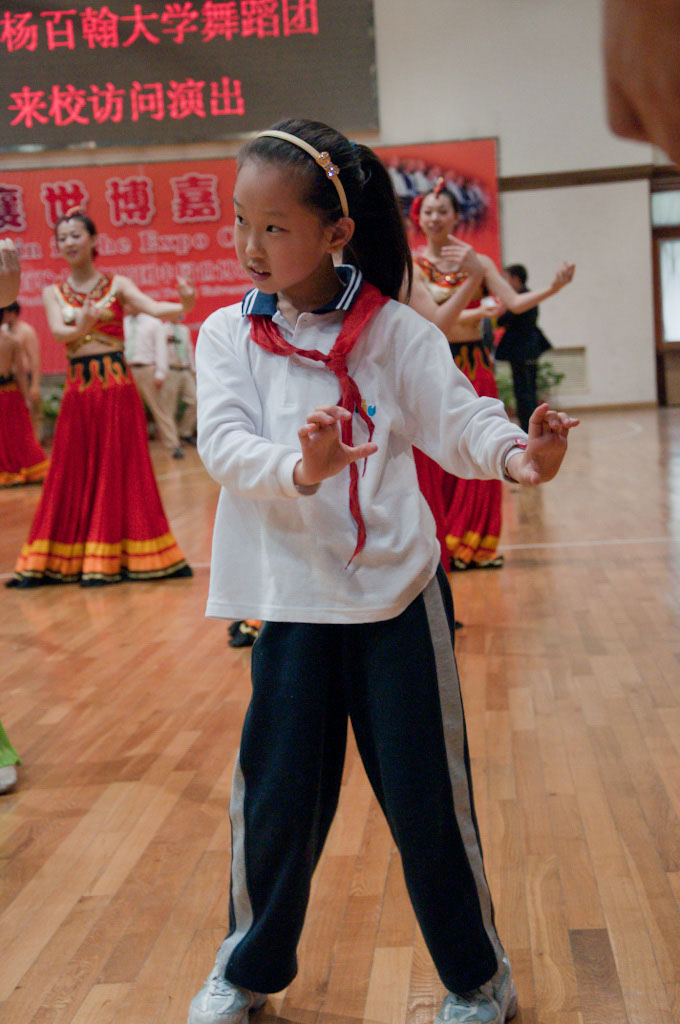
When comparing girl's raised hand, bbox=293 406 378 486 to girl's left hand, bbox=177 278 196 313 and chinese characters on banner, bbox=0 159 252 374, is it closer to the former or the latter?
girl's left hand, bbox=177 278 196 313

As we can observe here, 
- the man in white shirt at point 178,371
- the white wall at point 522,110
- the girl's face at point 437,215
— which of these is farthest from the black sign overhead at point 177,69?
the girl's face at point 437,215

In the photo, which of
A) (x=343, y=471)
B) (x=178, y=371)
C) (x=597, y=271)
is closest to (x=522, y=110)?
(x=597, y=271)

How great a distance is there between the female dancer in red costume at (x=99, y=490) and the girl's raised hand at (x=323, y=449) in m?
3.54

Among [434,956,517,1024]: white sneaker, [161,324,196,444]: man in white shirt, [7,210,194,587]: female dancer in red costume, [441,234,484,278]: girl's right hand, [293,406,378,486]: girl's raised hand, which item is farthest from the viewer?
[161,324,196,444]: man in white shirt

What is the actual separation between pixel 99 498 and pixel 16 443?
4.27 meters

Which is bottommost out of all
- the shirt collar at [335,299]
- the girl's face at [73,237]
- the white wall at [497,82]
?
the shirt collar at [335,299]

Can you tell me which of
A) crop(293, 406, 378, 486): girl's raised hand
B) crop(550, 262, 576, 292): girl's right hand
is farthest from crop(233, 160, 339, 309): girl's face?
crop(550, 262, 576, 292): girl's right hand

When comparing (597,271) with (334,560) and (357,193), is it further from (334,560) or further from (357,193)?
(334,560)

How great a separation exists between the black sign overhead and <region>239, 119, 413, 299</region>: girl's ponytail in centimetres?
1033

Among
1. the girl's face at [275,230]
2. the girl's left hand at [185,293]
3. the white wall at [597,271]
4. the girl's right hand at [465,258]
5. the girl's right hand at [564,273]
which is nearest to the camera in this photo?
the girl's face at [275,230]

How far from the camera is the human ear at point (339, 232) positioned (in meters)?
1.36

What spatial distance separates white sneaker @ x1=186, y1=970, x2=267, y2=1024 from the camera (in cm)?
143

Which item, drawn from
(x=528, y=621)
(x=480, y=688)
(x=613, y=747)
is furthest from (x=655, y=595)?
(x=613, y=747)

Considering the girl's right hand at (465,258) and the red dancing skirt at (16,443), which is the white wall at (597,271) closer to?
the red dancing skirt at (16,443)
